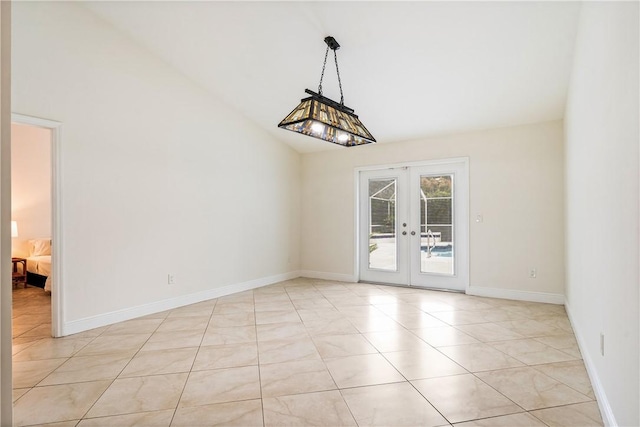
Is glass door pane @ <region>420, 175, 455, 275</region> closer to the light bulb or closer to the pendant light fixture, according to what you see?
the pendant light fixture

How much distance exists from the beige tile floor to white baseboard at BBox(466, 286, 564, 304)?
33cm

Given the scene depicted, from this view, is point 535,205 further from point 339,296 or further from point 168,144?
point 168,144

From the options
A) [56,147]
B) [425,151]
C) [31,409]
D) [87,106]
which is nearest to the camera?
[31,409]

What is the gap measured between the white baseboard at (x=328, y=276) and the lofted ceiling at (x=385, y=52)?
2888 millimetres

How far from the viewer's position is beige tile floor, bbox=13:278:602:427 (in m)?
2.07

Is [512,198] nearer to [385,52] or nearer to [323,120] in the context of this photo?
[385,52]

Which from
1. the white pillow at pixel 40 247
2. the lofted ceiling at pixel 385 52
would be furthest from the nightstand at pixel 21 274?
the lofted ceiling at pixel 385 52

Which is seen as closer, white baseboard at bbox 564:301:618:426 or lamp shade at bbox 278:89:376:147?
white baseboard at bbox 564:301:618:426

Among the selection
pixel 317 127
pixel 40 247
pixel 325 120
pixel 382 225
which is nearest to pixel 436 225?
pixel 382 225

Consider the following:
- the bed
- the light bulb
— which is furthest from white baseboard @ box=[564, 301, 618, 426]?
the bed

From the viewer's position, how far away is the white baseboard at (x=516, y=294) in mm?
4559

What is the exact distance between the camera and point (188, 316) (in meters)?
4.11

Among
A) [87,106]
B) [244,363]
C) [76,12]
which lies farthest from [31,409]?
[76,12]

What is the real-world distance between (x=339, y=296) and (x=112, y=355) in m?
3.06
